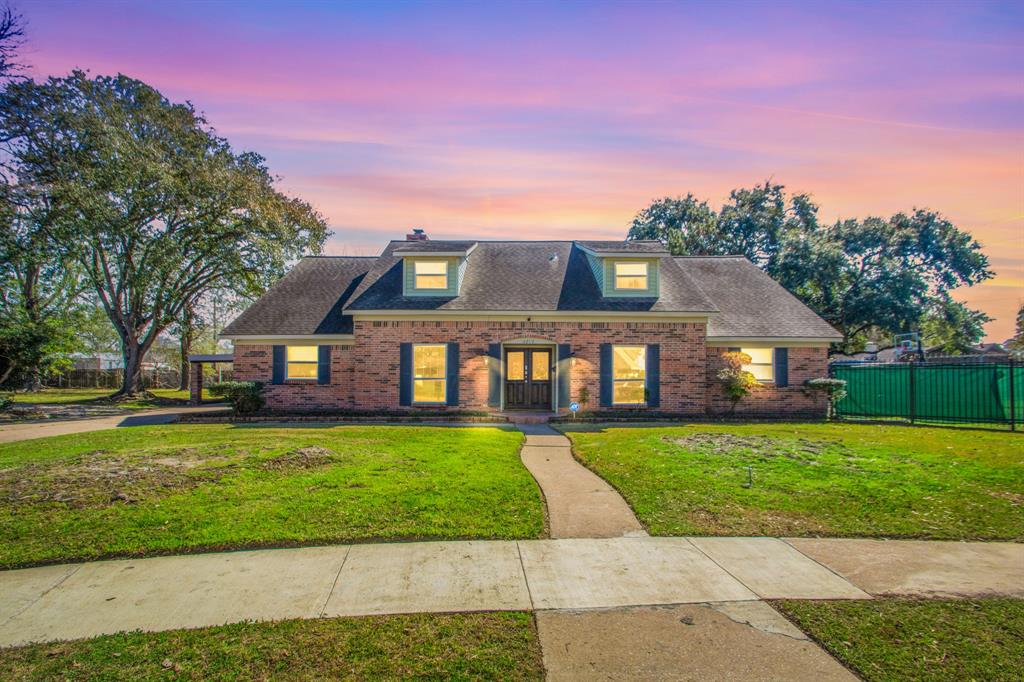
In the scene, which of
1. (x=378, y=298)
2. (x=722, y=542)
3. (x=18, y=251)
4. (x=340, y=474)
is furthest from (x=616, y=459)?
(x=18, y=251)

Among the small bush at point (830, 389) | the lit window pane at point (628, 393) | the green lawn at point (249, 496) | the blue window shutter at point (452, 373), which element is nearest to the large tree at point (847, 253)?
the small bush at point (830, 389)

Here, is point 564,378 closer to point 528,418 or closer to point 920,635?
point 528,418

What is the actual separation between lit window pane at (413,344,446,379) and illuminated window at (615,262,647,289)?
6.23m

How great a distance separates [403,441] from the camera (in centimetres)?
1093

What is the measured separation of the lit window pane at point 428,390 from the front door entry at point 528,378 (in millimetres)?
2141

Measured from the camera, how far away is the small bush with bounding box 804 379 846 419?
16.7m

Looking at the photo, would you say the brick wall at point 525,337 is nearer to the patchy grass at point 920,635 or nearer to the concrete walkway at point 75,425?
the concrete walkway at point 75,425

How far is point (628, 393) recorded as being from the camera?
16406 mm

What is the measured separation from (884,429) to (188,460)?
52.8 ft

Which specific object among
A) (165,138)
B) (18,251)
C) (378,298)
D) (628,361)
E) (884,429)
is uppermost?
(165,138)

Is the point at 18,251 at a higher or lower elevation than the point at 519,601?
higher

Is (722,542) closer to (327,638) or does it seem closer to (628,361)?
(327,638)

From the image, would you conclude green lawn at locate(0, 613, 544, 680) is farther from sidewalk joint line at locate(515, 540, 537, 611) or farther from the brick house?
the brick house

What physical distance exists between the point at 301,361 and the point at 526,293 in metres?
7.90
